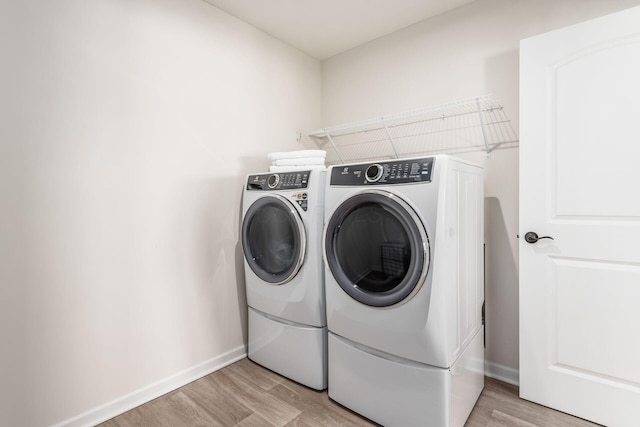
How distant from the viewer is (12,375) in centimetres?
142

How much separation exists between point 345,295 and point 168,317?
3.58ft

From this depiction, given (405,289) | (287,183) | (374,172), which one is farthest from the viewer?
(287,183)

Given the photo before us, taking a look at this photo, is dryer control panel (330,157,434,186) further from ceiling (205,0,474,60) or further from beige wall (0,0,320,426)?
ceiling (205,0,474,60)

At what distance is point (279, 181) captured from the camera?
199cm

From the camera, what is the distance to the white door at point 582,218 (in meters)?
1.50

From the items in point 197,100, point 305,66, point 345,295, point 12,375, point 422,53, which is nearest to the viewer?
point 12,375

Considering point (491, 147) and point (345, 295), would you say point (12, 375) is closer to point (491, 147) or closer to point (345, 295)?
point (345, 295)

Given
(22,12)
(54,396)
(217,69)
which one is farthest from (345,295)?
(22,12)

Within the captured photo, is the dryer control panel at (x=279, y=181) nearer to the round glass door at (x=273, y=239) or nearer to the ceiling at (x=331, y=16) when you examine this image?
the round glass door at (x=273, y=239)

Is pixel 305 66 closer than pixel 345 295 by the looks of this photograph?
No

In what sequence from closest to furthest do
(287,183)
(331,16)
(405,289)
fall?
(405,289) < (287,183) < (331,16)

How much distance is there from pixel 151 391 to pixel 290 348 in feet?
2.67

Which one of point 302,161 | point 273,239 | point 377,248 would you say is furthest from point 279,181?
point 377,248

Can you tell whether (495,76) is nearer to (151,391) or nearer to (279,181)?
(279,181)
